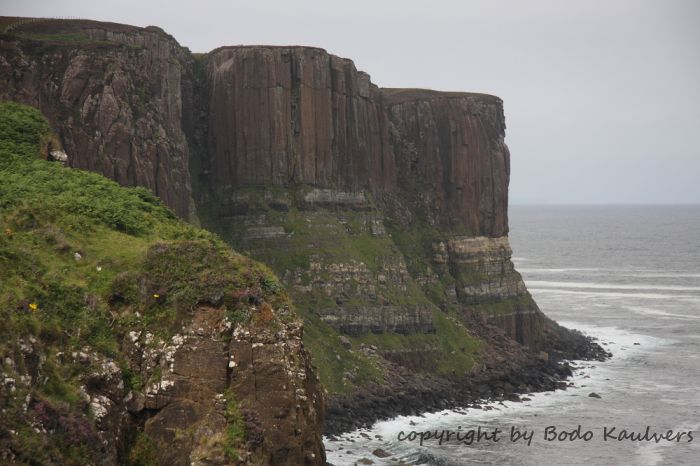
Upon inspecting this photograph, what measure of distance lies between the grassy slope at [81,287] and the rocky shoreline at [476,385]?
3748cm

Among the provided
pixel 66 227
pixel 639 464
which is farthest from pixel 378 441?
pixel 66 227

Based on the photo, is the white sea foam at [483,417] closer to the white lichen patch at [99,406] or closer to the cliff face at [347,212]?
the cliff face at [347,212]

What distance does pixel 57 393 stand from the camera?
28938mm

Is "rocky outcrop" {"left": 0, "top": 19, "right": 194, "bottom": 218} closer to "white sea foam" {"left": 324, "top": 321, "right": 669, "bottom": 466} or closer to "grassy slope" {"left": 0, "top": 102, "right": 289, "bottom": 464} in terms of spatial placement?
"white sea foam" {"left": 324, "top": 321, "right": 669, "bottom": 466}

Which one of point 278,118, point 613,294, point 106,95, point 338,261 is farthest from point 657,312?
point 106,95

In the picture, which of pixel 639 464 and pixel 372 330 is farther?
pixel 372 330

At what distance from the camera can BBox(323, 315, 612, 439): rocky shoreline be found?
7875cm

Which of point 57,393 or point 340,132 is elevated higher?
point 340,132

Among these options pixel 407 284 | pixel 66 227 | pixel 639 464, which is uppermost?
pixel 66 227

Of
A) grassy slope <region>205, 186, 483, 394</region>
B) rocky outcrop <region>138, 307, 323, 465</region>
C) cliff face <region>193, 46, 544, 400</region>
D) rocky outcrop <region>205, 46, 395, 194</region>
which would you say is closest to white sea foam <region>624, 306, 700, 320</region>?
cliff face <region>193, 46, 544, 400</region>

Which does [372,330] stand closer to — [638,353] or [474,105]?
[638,353]

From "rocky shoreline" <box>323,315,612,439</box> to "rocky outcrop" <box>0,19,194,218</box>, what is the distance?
21014mm

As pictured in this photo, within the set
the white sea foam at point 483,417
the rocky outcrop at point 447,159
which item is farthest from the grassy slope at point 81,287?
the rocky outcrop at point 447,159

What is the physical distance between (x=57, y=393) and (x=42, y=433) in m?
1.47
